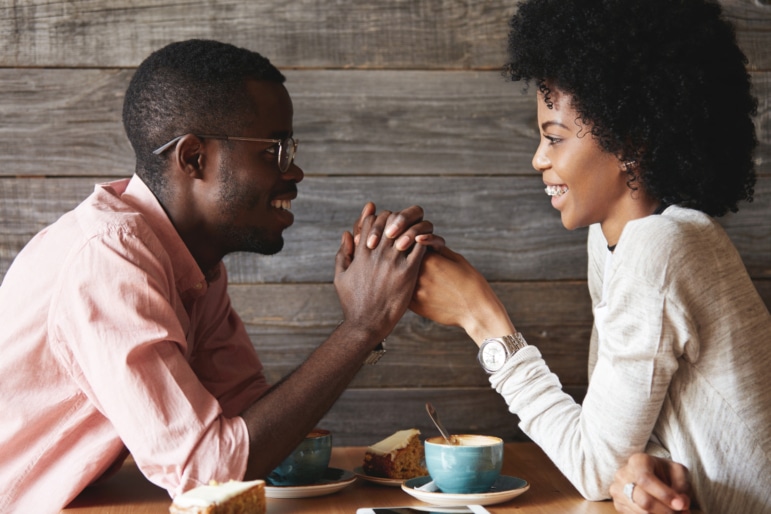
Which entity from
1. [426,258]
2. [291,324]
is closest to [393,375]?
[291,324]

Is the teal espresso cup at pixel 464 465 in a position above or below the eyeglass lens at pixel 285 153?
below

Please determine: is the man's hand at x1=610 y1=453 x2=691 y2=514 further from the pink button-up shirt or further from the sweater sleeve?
the pink button-up shirt

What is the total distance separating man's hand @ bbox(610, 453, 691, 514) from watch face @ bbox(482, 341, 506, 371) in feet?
0.78

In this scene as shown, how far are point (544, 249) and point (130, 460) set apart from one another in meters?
0.93

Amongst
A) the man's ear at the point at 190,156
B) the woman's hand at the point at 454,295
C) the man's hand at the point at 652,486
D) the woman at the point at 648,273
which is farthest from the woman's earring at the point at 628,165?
the man's ear at the point at 190,156

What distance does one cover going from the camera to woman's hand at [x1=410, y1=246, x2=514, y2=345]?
1383 mm

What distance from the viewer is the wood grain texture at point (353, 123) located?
1720mm

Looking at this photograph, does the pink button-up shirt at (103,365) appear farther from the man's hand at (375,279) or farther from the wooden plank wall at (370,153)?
the wooden plank wall at (370,153)

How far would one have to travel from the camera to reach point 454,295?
4.58 ft

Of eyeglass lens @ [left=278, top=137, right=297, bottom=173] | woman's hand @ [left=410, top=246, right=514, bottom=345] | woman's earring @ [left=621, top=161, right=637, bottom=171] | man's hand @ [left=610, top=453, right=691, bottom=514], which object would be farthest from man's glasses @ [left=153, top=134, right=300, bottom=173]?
man's hand @ [left=610, top=453, right=691, bottom=514]

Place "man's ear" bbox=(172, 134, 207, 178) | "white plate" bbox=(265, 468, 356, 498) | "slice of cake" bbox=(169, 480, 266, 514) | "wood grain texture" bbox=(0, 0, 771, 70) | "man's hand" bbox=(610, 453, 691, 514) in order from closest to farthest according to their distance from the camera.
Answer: "slice of cake" bbox=(169, 480, 266, 514) < "man's hand" bbox=(610, 453, 691, 514) < "white plate" bbox=(265, 468, 356, 498) < "man's ear" bbox=(172, 134, 207, 178) < "wood grain texture" bbox=(0, 0, 771, 70)

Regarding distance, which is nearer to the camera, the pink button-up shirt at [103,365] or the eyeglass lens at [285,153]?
the pink button-up shirt at [103,365]

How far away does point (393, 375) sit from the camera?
182 cm

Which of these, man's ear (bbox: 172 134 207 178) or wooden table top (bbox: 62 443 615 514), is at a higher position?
man's ear (bbox: 172 134 207 178)
